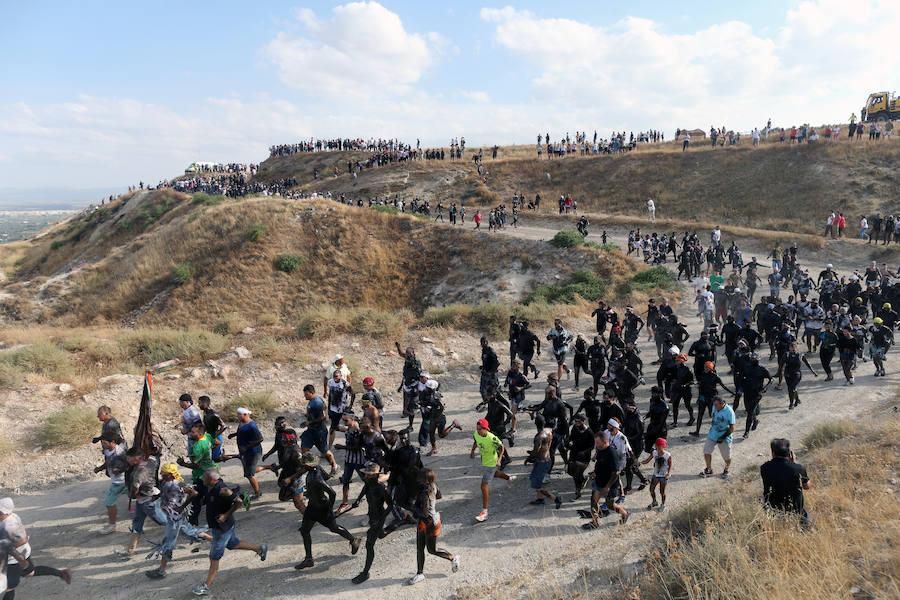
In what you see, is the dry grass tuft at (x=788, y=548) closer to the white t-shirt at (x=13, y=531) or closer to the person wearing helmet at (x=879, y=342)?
the person wearing helmet at (x=879, y=342)

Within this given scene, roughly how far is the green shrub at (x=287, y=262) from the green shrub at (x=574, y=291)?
50.5ft

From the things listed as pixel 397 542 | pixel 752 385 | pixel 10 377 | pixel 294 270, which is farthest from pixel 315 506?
pixel 294 270

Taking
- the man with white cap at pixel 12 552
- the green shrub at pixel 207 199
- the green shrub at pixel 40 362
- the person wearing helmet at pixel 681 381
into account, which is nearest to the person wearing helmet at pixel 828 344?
the person wearing helmet at pixel 681 381

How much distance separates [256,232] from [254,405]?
74.4 feet

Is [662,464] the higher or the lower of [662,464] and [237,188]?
A: the lower

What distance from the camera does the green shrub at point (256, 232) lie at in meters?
32.8

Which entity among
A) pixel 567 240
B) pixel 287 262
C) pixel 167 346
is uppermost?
pixel 567 240

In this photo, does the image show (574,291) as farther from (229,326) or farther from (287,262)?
(287,262)

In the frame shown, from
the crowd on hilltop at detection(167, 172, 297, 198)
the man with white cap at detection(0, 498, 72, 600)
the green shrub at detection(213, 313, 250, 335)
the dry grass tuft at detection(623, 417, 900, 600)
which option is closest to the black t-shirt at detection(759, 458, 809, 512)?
the dry grass tuft at detection(623, 417, 900, 600)

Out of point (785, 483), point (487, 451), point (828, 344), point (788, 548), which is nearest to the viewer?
point (788, 548)

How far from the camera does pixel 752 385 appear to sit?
10078mm

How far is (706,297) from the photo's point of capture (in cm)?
1669

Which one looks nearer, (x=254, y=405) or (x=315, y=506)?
(x=315, y=506)

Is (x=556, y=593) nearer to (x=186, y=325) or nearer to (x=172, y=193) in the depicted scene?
(x=186, y=325)
